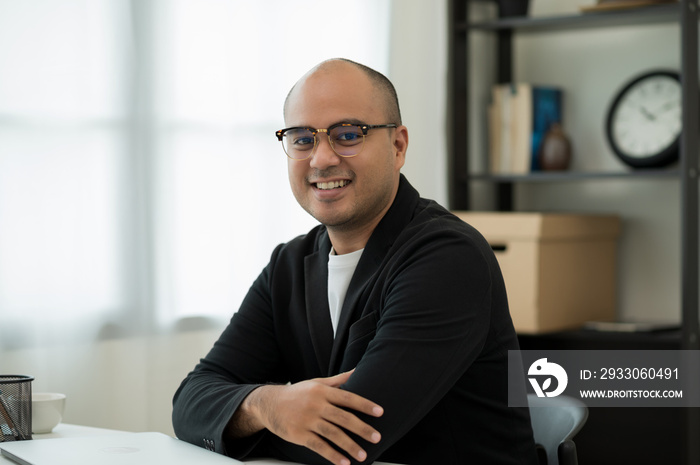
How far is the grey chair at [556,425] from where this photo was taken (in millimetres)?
1616

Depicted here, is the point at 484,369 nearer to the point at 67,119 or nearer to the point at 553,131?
the point at 67,119

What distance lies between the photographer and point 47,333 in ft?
7.70

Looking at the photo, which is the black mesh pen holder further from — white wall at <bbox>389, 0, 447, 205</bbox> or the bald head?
white wall at <bbox>389, 0, 447, 205</bbox>

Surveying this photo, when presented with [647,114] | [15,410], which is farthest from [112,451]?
[647,114]

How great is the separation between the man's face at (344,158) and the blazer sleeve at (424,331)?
20 cm

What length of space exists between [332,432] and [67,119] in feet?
4.40

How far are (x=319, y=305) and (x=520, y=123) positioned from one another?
1.87 meters

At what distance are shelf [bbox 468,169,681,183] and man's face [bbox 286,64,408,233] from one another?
1.55 metres

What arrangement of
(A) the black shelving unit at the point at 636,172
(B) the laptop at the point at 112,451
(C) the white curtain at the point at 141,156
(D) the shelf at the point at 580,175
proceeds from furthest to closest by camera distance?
(D) the shelf at the point at 580,175 < (A) the black shelving unit at the point at 636,172 < (C) the white curtain at the point at 141,156 < (B) the laptop at the point at 112,451

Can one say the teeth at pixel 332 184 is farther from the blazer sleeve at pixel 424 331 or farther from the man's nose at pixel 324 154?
the blazer sleeve at pixel 424 331

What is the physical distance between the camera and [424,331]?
60.1 inches

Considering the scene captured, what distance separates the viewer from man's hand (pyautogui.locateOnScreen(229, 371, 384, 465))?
144cm

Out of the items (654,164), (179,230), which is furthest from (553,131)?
(179,230)

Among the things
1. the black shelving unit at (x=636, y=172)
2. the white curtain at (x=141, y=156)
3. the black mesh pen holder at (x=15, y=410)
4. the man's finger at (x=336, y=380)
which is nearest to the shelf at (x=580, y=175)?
the black shelving unit at (x=636, y=172)
